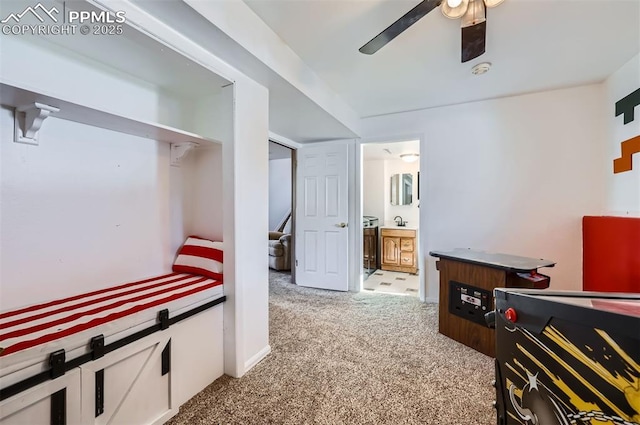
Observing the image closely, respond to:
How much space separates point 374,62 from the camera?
216 cm

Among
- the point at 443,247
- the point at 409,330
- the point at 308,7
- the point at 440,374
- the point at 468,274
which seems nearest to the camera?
the point at 308,7

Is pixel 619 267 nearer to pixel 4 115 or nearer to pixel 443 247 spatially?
pixel 443 247

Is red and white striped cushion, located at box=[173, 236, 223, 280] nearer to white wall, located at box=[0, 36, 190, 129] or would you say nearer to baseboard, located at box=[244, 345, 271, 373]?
baseboard, located at box=[244, 345, 271, 373]

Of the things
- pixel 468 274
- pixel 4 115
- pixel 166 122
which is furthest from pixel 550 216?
pixel 4 115

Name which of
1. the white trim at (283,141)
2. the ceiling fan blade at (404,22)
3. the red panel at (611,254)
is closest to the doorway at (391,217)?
the white trim at (283,141)

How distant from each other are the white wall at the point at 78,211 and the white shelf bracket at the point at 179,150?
0.15 ft

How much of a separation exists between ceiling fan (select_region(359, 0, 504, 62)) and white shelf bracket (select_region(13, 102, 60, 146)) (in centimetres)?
163

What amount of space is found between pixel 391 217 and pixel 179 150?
420cm

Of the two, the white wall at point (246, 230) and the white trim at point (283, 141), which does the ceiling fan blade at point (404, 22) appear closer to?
the white wall at point (246, 230)

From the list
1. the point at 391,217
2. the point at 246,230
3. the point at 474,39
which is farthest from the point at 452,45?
the point at 391,217

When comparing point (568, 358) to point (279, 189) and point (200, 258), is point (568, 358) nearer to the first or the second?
point (200, 258)

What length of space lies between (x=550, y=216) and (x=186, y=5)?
3482 mm

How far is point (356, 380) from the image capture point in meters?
1.71

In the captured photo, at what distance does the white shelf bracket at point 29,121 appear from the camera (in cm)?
120
